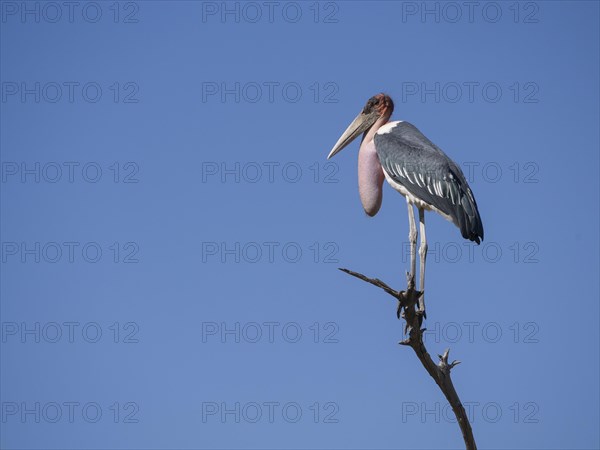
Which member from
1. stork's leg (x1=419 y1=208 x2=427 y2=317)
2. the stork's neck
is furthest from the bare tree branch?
the stork's neck

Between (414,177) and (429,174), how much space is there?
0.16 meters

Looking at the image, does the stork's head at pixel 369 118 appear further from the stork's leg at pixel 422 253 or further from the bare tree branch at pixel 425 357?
the bare tree branch at pixel 425 357

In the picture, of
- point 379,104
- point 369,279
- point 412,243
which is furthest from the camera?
point 379,104

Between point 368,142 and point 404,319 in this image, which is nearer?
point 404,319

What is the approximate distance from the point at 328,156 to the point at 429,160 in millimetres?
1373

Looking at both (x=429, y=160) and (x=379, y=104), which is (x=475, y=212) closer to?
(x=429, y=160)

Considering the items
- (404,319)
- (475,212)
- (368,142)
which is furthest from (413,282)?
(368,142)

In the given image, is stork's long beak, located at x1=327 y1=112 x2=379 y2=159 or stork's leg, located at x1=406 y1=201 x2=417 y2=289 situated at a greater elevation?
stork's long beak, located at x1=327 y1=112 x2=379 y2=159

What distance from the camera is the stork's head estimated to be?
42.8 feet

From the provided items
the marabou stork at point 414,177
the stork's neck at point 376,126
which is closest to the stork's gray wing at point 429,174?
the marabou stork at point 414,177

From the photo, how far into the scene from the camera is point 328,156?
42.9ft

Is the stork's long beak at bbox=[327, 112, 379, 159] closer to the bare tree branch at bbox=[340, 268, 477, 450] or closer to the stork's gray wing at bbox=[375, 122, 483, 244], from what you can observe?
the stork's gray wing at bbox=[375, 122, 483, 244]

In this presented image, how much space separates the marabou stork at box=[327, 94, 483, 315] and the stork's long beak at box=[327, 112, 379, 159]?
0.20ft

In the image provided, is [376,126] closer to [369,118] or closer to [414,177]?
[369,118]
